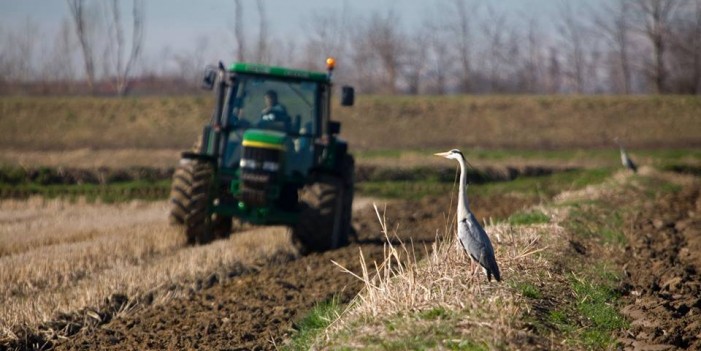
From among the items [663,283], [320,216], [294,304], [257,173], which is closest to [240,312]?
[294,304]

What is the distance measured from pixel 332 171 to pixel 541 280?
6.47 m

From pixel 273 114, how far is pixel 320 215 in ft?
5.46

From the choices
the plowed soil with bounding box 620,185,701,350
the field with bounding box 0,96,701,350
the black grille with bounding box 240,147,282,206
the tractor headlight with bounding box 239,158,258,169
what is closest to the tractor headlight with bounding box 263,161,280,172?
the black grille with bounding box 240,147,282,206

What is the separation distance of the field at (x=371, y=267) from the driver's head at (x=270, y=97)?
1.96 meters

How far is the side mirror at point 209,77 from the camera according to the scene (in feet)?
48.5

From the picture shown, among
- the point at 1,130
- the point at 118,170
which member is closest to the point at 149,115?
the point at 1,130

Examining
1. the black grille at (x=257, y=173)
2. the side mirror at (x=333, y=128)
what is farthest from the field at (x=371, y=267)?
the side mirror at (x=333, y=128)

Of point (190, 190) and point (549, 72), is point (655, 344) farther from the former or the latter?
point (549, 72)

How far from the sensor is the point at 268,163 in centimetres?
1435

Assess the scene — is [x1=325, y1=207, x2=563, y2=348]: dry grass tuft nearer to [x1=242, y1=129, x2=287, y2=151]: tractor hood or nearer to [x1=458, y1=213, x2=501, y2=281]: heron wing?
[x1=458, y1=213, x2=501, y2=281]: heron wing

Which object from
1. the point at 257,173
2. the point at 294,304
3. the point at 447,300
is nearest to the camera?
the point at 447,300

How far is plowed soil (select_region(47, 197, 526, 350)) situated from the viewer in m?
8.84

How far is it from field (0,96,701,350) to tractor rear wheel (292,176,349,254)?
0.31m

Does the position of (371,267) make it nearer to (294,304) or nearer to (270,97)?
(294,304)
